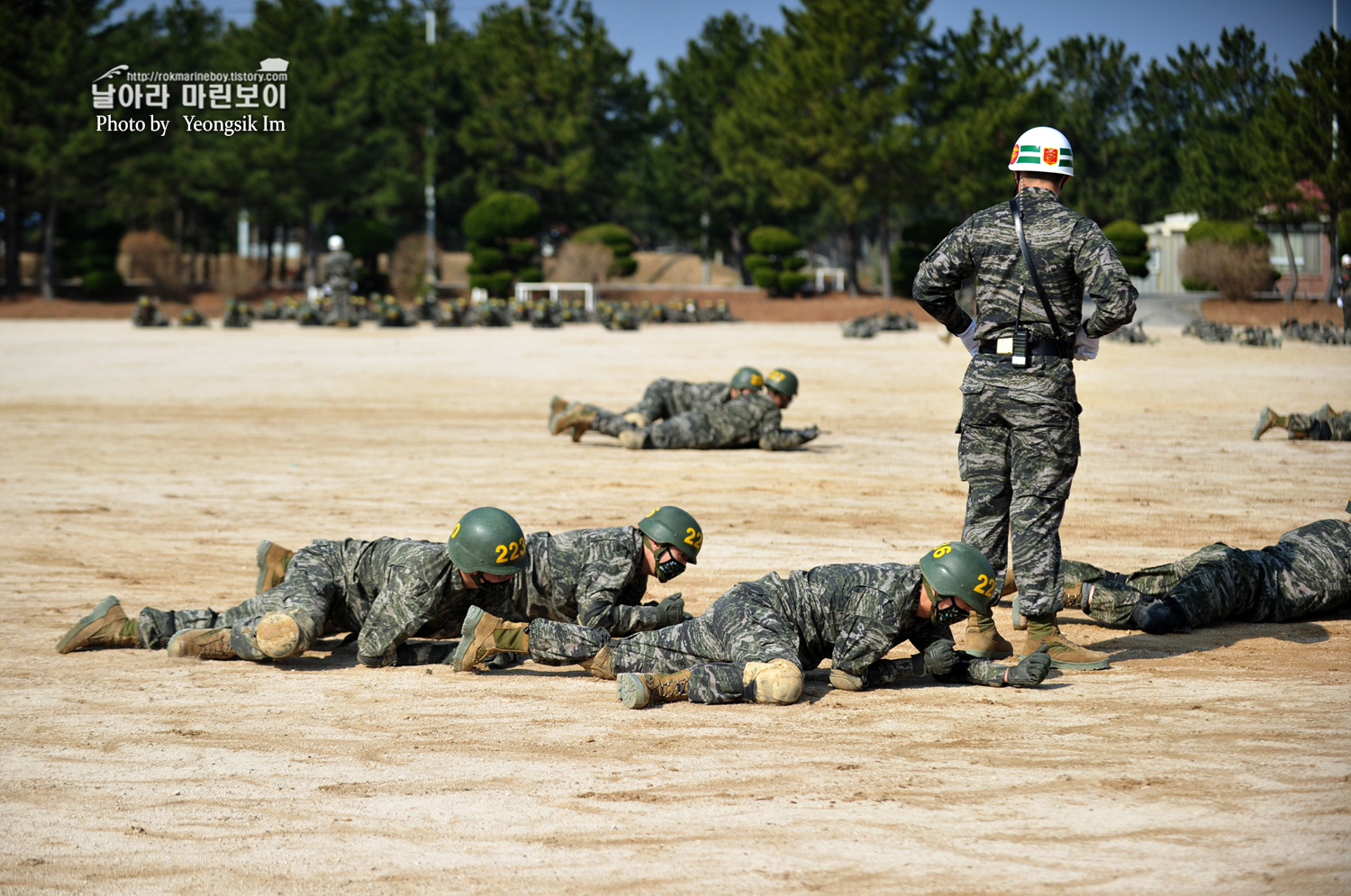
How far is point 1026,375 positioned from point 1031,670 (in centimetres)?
141

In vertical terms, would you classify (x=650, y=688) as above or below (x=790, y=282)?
below

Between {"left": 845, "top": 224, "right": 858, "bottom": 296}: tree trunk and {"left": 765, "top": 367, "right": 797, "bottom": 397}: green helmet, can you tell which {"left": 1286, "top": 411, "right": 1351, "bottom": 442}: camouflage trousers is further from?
{"left": 845, "top": 224, "right": 858, "bottom": 296}: tree trunk

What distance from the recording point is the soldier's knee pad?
5863 mm

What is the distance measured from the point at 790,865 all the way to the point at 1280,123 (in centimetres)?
4302

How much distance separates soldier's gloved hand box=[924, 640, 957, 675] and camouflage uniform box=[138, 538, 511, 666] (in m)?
2.25

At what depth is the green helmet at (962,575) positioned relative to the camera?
233 inches

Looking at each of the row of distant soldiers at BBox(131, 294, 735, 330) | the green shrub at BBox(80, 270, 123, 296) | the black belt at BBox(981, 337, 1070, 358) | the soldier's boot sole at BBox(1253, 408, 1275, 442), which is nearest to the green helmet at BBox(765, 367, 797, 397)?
the soldier's boot sole at BBox(1253, 408, 1275, 442)

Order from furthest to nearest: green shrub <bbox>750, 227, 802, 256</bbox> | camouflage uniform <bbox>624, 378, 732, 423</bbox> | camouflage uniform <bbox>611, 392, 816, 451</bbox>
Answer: green shrub <bbox>750, 227, 802, 256</bbox>, camouflage uniform <bbox>624, 378, 732, 423</bbox>, camouflage uniform <bbox>611, 392, 816, 451</bbox>

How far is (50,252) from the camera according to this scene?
47.2 m

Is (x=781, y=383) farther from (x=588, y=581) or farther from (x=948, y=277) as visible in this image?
(x=948, y=277)

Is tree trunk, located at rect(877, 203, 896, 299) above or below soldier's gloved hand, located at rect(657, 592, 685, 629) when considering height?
above

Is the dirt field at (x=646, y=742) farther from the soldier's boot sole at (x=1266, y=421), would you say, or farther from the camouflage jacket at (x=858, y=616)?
the soldier's boot sole at (x=1266, y=421)

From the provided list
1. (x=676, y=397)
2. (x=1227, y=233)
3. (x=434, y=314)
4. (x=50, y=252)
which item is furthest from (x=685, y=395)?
(x=50, y=252)

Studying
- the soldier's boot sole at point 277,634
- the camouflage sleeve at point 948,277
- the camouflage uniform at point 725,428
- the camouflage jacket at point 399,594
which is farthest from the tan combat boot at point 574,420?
the camouflage sleeve at point 948,277
